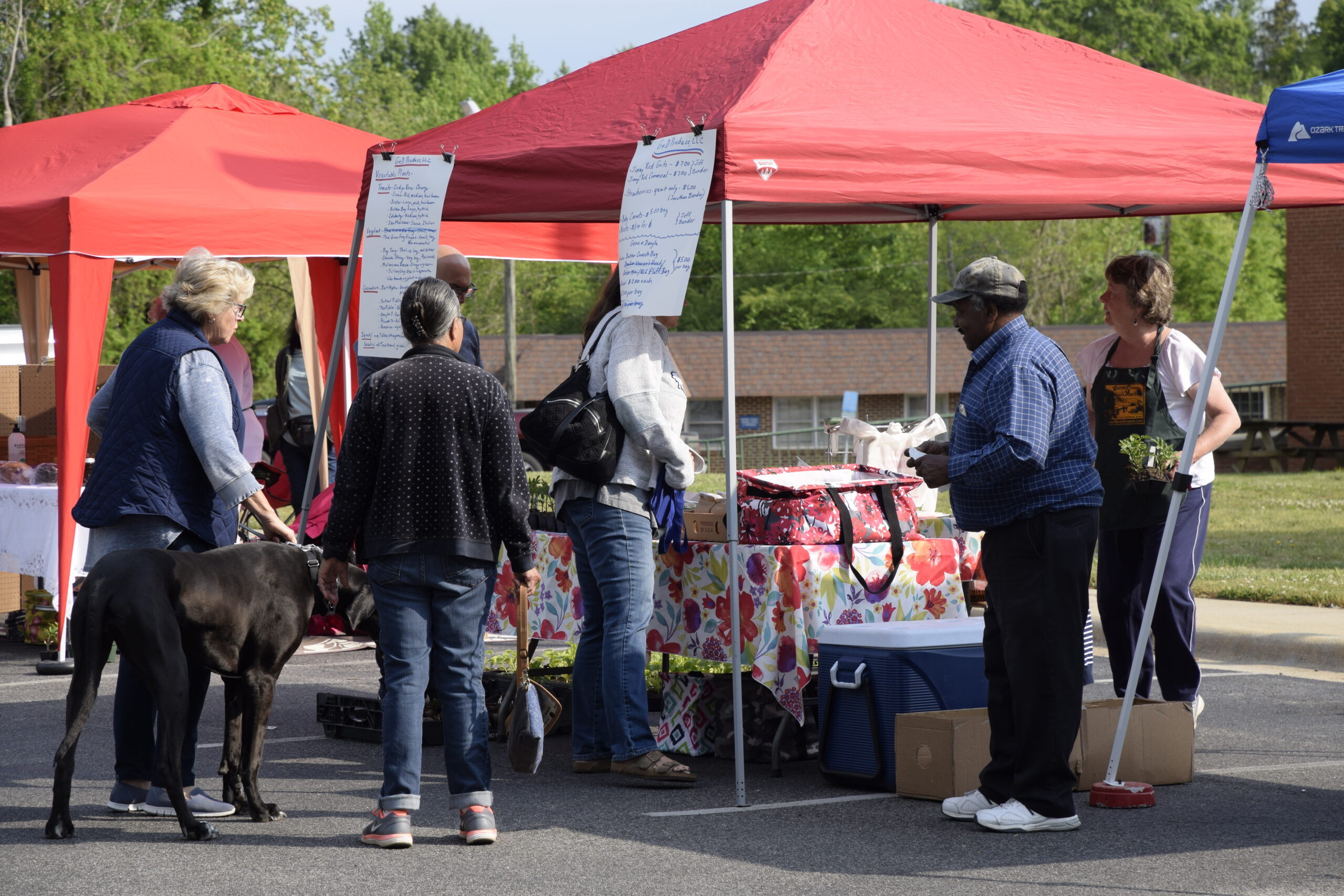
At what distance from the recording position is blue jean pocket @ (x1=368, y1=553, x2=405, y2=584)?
4.85 m

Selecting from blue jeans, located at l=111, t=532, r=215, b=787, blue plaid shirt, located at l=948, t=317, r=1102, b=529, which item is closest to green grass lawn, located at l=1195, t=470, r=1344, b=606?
blue plaid shirt, located at l=948, t=317, r=1102, b=529

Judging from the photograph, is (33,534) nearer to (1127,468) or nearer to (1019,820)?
(1127,468)

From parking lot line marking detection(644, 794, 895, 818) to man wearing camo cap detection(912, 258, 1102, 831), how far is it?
0.71 meters

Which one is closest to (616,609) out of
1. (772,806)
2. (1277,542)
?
(772,806)

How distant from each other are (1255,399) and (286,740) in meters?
42.3

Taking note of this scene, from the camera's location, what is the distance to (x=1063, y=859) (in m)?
4.76

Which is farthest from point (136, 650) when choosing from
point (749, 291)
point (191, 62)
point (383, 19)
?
point (383, 19)

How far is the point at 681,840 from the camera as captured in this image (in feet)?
16.8

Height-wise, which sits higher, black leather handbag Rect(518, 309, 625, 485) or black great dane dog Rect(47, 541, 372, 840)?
black leather handbag Rect(518, 309, 625, 485)

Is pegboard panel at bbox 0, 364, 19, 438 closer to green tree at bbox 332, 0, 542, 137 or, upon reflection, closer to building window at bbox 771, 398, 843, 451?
building window at bbox 771, 398, 843, 451

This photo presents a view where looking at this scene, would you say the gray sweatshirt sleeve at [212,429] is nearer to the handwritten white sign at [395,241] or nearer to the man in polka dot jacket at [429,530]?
the man in polka dot jacket at [429,530]

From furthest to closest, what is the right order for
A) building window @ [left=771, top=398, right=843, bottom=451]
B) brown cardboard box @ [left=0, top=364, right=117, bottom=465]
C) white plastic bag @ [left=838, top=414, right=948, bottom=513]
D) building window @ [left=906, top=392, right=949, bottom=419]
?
building window @ [left=771, top=398, right=843, bottom=451] < building window @ [left=906, top=392, right=949, bottom=419] < brown cardboard box @ [left=0, top=364, right=117, bottom=465] < white plastic bag @ [left=838, top=414, right=948, bottom=513]

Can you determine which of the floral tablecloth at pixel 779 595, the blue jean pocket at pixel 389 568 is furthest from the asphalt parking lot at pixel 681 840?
the blue jean pocket at pixel 389 568

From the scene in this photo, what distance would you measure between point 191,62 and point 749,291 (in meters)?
32.1
